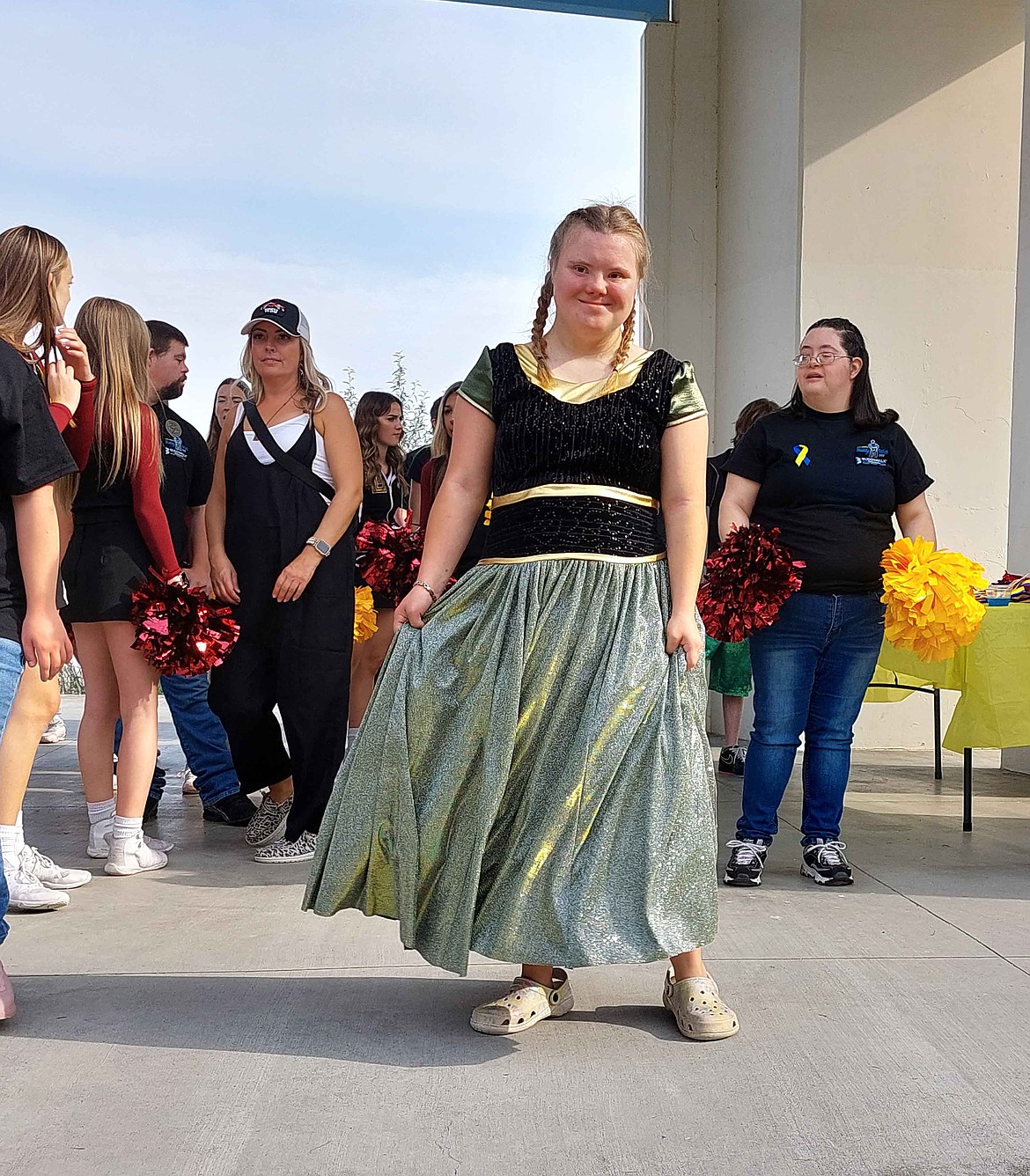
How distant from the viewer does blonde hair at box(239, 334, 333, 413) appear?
4984 mm

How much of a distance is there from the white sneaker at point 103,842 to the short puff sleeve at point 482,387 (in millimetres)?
2544

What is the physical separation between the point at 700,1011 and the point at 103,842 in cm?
285

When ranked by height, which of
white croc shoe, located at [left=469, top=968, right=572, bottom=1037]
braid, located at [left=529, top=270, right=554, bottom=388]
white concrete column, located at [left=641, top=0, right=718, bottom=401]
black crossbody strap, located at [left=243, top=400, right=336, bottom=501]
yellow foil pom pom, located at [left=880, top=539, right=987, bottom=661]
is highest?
white concrete column, located at [left=641, top=0, right=718, bottom=401]

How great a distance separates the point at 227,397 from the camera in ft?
22.9

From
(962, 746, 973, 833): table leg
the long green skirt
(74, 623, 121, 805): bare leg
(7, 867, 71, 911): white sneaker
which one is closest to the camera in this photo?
the long green skirt

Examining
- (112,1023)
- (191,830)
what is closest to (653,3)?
(191,830)

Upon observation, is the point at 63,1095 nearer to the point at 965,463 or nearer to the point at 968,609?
the point at 968,609

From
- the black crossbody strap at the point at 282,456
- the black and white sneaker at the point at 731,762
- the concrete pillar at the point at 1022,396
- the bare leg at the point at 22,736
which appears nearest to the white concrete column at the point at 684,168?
the concrete pillar at the point at 1022,396

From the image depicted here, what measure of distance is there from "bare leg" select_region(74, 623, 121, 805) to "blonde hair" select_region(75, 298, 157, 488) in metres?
0.60

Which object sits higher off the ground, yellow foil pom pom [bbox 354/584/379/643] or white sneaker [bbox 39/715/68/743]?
yellow foil pom pom [bbox 354/584/379/643]

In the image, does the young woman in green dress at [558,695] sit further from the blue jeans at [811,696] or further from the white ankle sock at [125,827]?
the white ankle sock at [125,827]

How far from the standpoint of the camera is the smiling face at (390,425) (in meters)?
7.03

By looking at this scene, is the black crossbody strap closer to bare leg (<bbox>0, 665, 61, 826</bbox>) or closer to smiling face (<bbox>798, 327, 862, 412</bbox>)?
bare leg (<bbox>0, 665, 61, 826</bbox>)

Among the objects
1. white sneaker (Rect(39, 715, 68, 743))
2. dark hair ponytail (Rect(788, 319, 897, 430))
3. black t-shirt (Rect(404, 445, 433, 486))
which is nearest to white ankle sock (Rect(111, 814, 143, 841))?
black t-shirt (Rect(404, 445, 433, 486))
